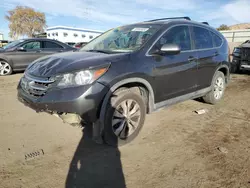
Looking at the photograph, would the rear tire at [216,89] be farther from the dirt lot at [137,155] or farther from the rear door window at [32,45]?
the rear door window at [32,45]

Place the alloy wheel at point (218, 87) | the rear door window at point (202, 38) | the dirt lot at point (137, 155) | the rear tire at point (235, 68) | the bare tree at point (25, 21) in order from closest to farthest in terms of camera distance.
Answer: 1. the dirt lot at point (137, 155)
2. the rear door window at point (202, 38)
3. the alloy wheel at point (218, 87)
4. the rear tire at point (235, 68)
5. the bare tree at point (25, 21)

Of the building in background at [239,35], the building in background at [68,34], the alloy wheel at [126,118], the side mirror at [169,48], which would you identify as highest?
the building in background at [68,34]

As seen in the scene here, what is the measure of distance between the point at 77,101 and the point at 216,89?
362cm

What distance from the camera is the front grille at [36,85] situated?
2.83m

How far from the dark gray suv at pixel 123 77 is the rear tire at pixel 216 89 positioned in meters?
0.43

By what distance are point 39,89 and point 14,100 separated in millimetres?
2847

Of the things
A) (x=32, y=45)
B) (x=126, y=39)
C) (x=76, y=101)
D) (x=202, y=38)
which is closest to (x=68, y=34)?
(x=32, y=45)

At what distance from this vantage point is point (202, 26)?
15.0 feet

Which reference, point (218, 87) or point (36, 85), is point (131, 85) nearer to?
point (36, 85)

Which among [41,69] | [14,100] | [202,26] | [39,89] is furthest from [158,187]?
[14,100]

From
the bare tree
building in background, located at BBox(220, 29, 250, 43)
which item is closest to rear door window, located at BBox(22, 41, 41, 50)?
building in background, located at BBox(220, 29, 250, 43)

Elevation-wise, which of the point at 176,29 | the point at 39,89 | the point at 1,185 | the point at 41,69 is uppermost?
the point at 176,29

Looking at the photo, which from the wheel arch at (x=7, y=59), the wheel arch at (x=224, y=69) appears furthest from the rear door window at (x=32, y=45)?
the wheel arch at (x=224, y=69)

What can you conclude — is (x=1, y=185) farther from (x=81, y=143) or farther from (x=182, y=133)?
(x=182, y=133)
